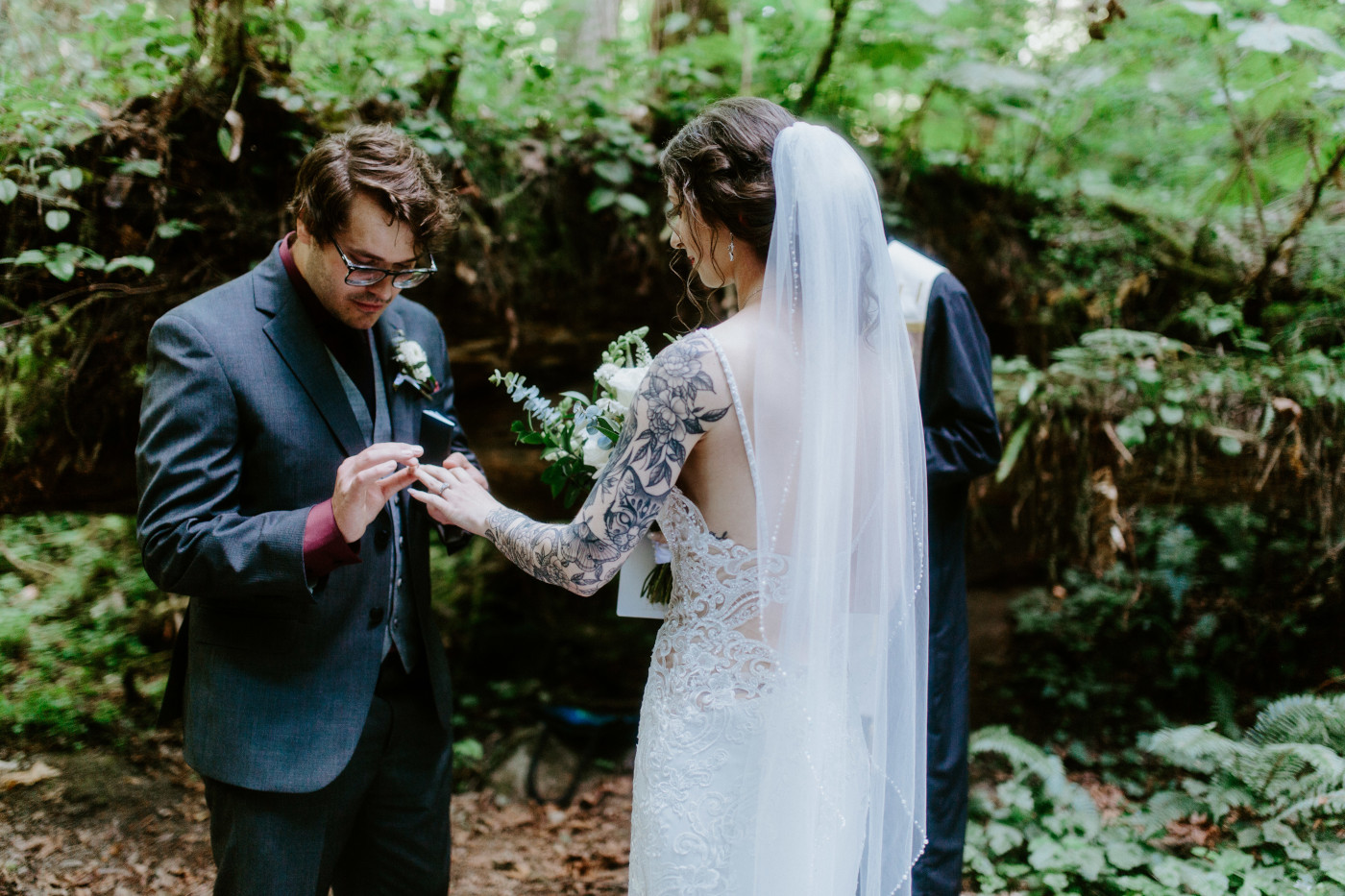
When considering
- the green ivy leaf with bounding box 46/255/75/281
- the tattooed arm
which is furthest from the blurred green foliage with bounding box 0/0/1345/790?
the tattooed arm

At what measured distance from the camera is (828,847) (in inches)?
72.6

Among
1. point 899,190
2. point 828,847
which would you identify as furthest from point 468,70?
point 828,847

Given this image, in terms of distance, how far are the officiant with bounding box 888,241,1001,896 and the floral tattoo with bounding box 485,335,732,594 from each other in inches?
53.1

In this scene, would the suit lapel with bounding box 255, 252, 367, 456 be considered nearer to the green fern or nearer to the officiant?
the officiant

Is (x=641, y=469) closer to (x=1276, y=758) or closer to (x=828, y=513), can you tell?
(x=828, y=513)

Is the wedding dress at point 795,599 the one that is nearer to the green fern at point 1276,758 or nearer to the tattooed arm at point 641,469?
the tattooed arm at point 641,469

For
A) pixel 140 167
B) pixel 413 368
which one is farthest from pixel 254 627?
pixel 140 167

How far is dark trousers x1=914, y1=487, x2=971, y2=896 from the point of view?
2.87m

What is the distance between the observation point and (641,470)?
179cm

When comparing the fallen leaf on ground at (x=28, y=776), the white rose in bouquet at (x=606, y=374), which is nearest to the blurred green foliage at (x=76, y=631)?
the fallen leaf on ground at (x=28, y=776)

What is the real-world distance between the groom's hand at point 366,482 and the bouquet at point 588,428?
334 millimetres

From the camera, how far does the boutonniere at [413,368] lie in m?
2.39

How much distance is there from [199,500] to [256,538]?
0.58ft

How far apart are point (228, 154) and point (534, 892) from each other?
11.2 ft
